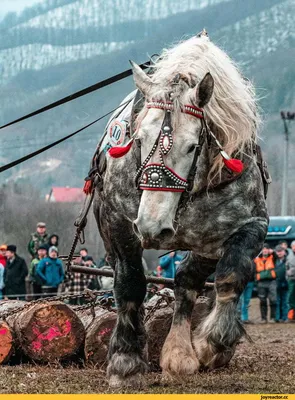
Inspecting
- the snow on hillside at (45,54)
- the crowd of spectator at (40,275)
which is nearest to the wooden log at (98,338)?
the crowd of spectator at (40,275)

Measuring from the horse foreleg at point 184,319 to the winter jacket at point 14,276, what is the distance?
10497 millimetres

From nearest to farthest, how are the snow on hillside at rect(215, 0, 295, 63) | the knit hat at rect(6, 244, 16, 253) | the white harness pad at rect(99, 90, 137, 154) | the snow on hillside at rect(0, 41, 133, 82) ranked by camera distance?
the white harness pad at rect(99, 90, 137, 154) → the knit hat at rect(6, 244, 16, 253) → the snow on hillside at rect(0, 41, 133, 82) → the snow on hillside at rect(215, 0, 295, 63)

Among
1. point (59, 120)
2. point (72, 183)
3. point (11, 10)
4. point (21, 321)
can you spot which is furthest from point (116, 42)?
point (21, 321)

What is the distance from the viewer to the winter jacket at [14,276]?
58.6ft

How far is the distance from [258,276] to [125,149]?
14.1m

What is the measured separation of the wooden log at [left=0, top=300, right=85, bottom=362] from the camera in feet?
28.7

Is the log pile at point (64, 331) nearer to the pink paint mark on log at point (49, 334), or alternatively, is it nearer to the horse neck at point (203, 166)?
the pink paint mark on log at point (49, 334)

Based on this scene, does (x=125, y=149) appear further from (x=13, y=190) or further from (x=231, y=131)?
(x=13, y=190)

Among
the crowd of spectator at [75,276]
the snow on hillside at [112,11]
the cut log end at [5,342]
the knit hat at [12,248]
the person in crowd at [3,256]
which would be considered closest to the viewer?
the cut log end at [5,342]

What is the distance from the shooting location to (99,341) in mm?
8695

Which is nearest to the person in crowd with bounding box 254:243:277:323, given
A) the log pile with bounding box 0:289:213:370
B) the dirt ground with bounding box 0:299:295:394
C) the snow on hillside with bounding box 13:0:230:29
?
the dirt ground with bounding box 0:299:295:394

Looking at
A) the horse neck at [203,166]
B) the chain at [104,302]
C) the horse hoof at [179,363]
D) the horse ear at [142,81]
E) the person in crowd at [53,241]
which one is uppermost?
the horse ear at [142,81]

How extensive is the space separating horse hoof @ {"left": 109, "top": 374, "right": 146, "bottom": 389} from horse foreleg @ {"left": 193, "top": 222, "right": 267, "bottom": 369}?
0.71 metres

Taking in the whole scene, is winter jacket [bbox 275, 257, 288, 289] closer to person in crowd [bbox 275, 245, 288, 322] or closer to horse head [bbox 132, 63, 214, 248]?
person in crowd [bbox 275, 245, 288, 322]
